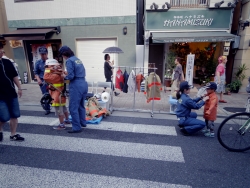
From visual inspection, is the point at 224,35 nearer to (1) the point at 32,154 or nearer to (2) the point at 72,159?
(2) the point at 72,159

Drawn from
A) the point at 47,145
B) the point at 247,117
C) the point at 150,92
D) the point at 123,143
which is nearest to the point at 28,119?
the point at 47,145

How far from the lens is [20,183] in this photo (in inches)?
95.3

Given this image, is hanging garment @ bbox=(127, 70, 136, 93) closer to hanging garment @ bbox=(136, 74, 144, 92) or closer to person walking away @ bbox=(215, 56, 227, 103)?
hanging garment @ bbox=(136, 74, 144, 92)

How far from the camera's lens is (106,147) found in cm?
342

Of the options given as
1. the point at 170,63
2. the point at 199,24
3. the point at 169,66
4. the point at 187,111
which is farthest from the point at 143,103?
the point at 199,24

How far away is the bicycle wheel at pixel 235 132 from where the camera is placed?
10.7 feet

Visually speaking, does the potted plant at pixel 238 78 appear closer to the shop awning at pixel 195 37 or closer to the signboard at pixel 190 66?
the shop awning at pixel 195 37

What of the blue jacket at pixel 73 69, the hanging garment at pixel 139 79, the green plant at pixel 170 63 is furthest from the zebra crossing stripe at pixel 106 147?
the green plant at pixel 170 63

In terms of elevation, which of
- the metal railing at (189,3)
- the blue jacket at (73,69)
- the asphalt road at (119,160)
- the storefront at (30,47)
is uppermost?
the metal railing at (189,3)

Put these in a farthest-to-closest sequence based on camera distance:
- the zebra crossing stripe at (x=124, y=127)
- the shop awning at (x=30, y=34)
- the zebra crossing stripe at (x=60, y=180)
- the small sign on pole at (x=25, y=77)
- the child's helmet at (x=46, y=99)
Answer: the small sign on pole at (x=25, y=77), the shop awning at (x=30, y=34), the child's helmet at (x=46, y=99), the zebra crossing stripe at (x=124, y=127), the zebra crossing stripe at (x=60, y=180)

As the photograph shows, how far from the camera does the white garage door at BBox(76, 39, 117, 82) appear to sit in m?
9.62

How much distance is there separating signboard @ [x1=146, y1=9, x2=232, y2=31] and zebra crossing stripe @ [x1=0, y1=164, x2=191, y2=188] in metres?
8.28

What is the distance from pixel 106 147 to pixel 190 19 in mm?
8158

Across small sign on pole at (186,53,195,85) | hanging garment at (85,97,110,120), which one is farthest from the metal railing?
hanging garment at (85,97,110,120)
